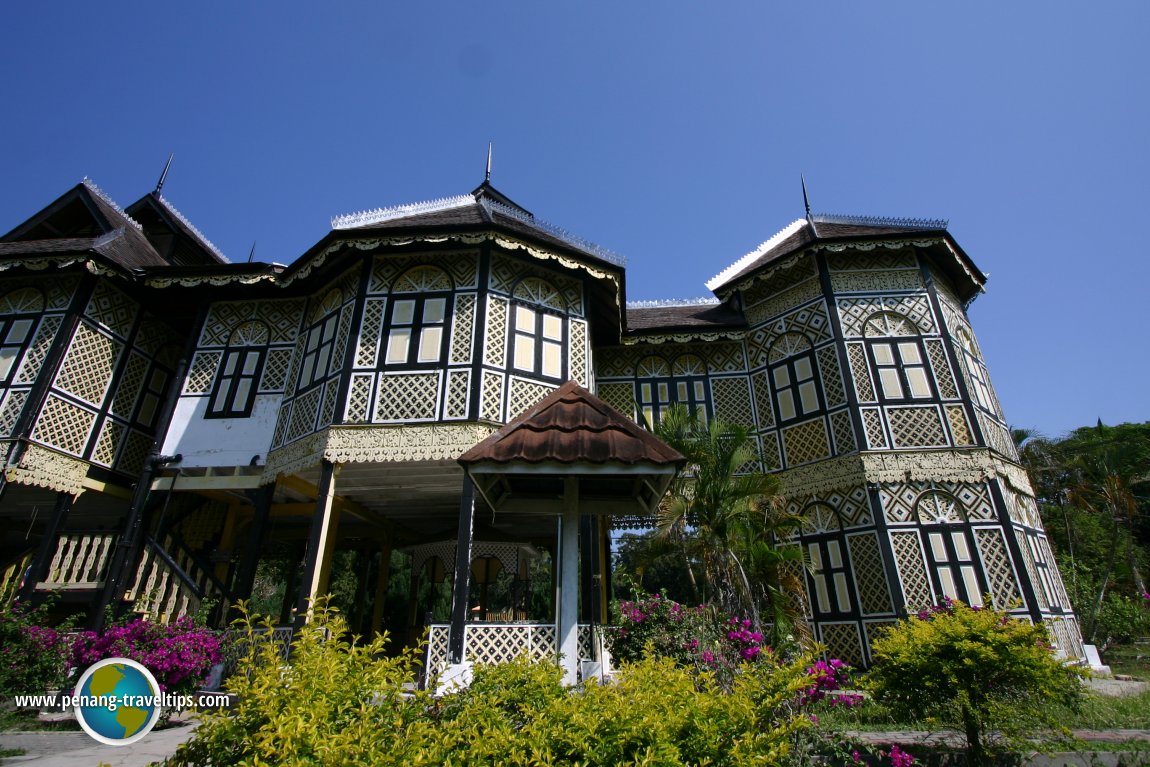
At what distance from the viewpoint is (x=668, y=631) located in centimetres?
833

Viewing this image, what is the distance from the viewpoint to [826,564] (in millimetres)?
12203

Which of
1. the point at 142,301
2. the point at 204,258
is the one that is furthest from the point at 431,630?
the point at 204,258

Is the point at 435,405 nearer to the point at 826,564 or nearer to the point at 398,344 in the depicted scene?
the point at 398,344

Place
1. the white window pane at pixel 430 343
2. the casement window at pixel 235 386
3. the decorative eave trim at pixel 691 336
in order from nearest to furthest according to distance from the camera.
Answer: the white window pane at pixel 430 343 < the casement window at pixel 235 386 < the decorative eave trim at pixel 691 336

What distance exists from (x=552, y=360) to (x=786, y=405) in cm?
613

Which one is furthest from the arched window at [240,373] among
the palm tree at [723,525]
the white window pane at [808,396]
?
the white window pane at [808,396]

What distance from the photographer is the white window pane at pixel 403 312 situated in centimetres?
1120

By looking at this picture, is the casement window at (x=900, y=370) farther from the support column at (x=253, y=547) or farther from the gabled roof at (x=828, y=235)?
the support column at (x=253, y=547)

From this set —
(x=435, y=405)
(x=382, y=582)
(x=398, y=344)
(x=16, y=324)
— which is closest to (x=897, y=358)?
(x=435, y=405)

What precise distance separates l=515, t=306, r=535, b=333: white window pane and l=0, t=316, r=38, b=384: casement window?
32.3ft

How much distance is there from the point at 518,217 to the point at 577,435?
7.42m

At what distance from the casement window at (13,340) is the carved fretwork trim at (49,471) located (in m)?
1.87

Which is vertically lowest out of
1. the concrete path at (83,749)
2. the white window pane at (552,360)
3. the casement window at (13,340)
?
the concrete path at (83,749)

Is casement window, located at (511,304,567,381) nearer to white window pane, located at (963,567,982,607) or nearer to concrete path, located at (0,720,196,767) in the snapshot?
concrete path, located at (0,720,196,767)
